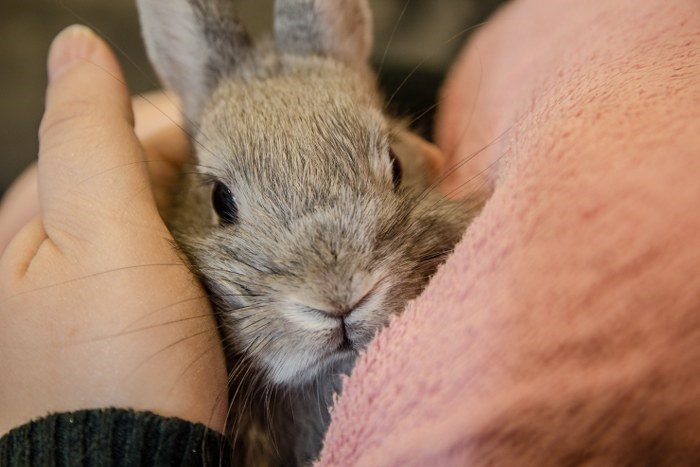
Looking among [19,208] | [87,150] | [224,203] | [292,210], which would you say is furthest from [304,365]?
[19,208]

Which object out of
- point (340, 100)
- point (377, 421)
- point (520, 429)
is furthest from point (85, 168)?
point (520, 429)

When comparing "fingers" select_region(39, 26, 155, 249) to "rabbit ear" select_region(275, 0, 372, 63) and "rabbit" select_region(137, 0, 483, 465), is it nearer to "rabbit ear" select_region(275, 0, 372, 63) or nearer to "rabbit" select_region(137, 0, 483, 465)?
"rabbit" select_region(137, 0, 483, 465)

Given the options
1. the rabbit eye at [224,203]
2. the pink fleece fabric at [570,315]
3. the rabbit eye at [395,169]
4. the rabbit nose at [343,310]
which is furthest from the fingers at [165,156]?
the pink fleece fabric at [570,315]

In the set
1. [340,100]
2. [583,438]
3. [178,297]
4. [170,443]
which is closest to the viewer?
[583,438]

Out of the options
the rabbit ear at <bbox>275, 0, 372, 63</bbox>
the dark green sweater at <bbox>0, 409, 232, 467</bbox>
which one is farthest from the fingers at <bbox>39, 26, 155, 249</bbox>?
the rabbit ear at <bbox>275, 0, 372, 63</bbox>

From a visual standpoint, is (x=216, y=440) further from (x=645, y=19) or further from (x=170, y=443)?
(x=645, y=19)

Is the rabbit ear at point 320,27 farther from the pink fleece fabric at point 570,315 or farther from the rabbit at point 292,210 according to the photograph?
the pink fleece fabric at point 570,315
